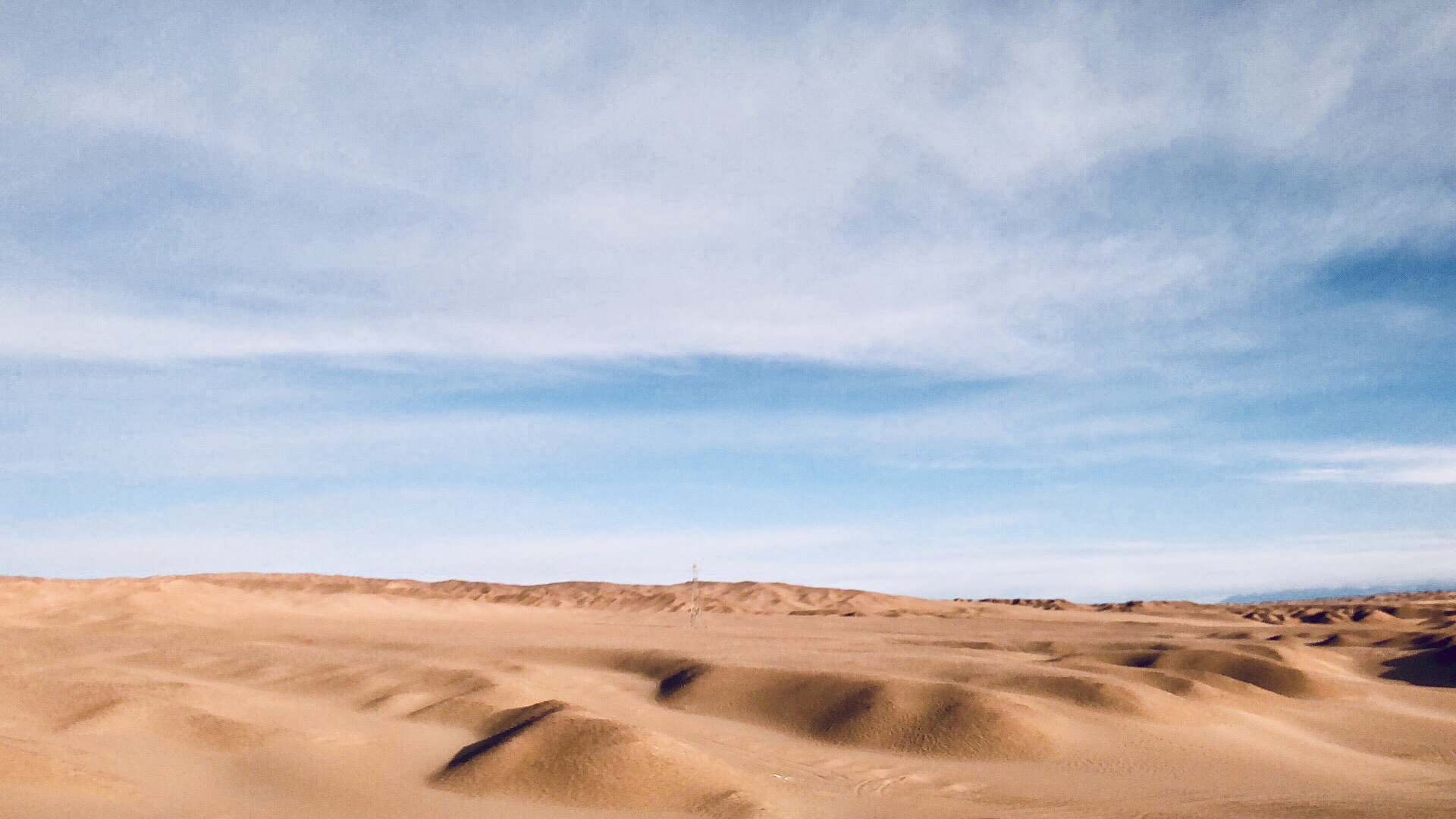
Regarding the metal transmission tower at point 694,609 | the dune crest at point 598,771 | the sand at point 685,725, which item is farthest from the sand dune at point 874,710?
the metal transmission tower at point 694,609

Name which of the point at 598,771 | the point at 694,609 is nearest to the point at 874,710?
the point at 598,771

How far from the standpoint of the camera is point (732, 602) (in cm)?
5947

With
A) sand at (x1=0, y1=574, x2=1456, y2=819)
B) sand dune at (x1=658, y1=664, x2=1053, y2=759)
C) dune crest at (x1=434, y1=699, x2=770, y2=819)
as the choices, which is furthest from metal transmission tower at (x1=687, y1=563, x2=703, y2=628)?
dune crest at (x1=434, y1=699, x2=770, y2=819)

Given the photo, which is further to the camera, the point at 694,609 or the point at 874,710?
the point at 694,609

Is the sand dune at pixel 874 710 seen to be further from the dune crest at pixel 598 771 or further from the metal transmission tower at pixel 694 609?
the metal transmission tower at pixel 694 609

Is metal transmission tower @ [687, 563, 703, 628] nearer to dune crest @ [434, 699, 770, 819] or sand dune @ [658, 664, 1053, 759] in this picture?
sand dune @ [658, 664, 1053, 759]

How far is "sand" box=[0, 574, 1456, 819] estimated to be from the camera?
1062 centimetres

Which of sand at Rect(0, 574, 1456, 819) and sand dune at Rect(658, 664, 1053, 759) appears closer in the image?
sand at Rect(0, 574, 1456, 819)

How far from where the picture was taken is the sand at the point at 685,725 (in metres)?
10.6

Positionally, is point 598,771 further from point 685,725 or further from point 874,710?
point 874,710

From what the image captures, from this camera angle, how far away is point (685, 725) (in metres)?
15.6

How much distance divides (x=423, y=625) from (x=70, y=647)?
12.3m

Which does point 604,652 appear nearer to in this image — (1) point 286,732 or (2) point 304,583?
(1) point 286,732

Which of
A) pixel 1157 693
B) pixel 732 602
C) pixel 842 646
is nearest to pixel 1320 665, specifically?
pixel 1157 693
